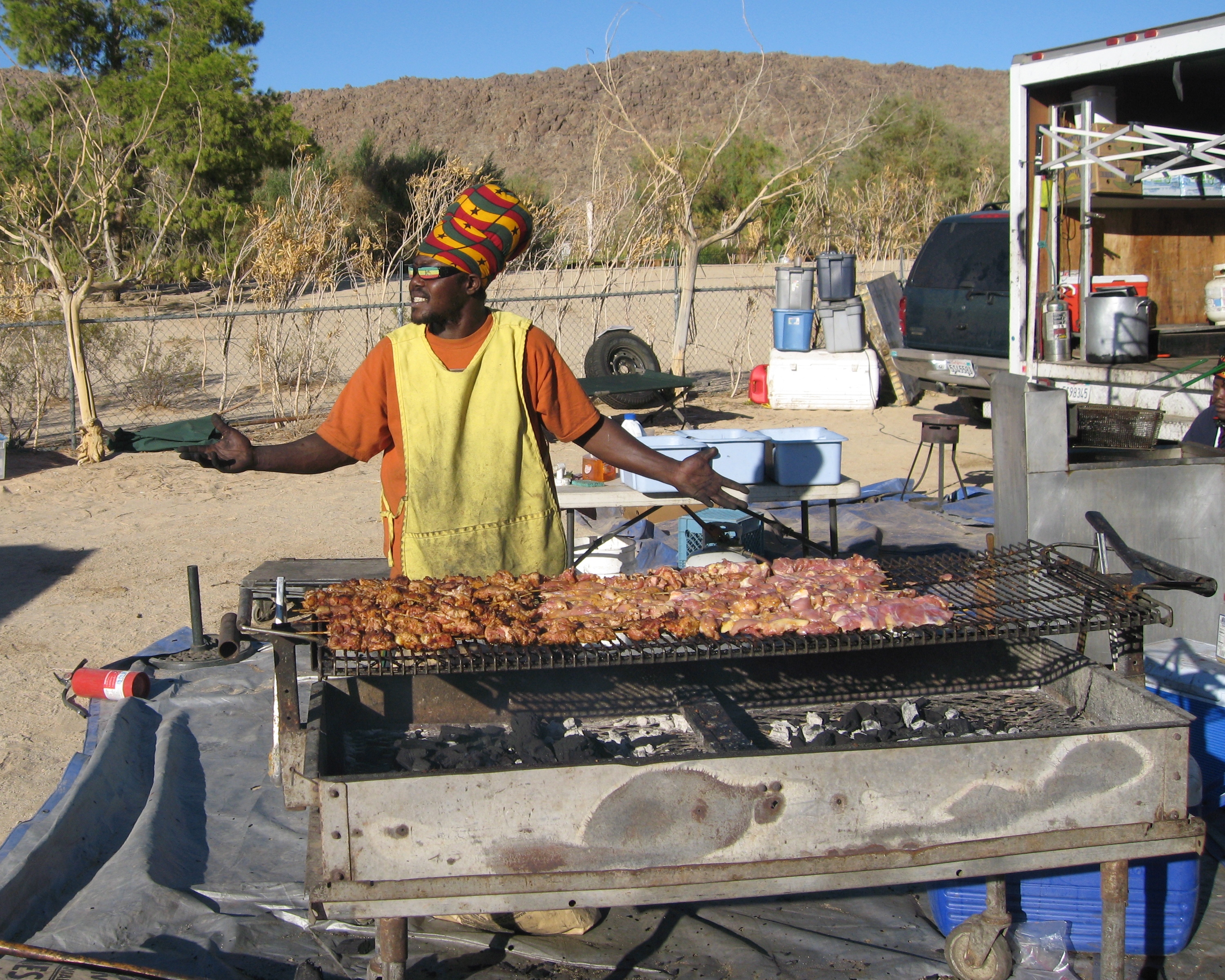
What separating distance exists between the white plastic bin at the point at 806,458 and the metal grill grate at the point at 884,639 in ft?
6.77

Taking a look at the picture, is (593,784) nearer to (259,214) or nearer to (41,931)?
(41,931)

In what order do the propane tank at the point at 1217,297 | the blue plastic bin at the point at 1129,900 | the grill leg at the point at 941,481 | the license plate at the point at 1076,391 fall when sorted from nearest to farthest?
the blue plastic bin at the point at 1129,900
the license plate at the point at 1076,391
the propane tank at the point at 1217,297
the grill leg at the point at 941,481

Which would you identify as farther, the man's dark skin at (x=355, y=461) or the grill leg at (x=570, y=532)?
the grill leg at (x=570, y=532)

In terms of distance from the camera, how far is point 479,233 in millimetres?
3135

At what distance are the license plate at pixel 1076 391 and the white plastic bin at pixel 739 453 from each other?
2.58 m

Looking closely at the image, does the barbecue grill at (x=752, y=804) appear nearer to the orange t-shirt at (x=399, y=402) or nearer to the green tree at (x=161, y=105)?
the orange t-shirt at (x=399, y=402)

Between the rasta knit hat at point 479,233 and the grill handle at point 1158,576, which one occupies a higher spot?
the rasta knit hat at point 479,233

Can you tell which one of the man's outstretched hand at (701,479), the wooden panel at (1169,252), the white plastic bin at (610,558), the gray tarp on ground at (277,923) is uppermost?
the wooden panel at (1169,252)

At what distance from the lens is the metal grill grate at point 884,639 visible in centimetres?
255

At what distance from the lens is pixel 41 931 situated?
10.0 feet

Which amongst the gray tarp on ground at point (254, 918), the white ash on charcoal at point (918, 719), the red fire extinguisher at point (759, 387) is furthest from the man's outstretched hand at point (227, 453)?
the red fire extinguisher at point (759, 387)

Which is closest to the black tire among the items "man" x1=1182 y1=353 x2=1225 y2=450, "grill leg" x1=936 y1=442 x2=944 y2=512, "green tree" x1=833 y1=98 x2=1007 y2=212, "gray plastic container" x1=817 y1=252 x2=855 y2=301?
"gray plastic container" x1=817 y1=252 x2=855 y2=301

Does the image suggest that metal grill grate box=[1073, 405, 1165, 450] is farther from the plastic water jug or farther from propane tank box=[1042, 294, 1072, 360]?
the plastic water jug

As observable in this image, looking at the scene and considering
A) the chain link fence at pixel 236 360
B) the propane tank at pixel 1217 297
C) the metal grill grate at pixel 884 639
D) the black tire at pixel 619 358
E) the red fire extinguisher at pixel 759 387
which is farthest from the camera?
the red fire extinguisher at pixel 759 387
